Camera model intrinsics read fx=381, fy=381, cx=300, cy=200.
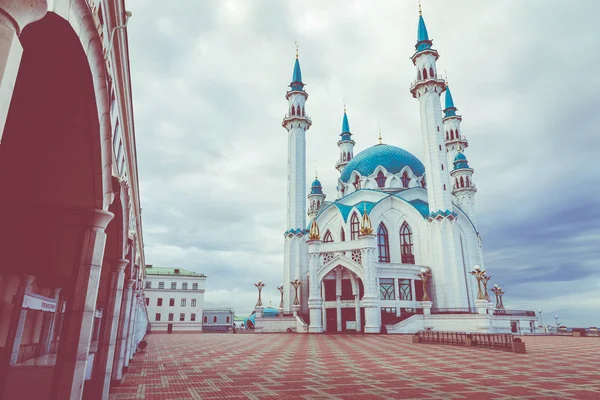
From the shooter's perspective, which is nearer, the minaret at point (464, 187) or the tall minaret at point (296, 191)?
the tall minaret at point (296, 191)

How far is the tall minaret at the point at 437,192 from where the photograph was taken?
42406mm

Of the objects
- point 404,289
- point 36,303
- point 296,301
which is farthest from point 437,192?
point 36,303

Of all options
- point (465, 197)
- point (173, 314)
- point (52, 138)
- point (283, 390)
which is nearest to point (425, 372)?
point (283, 390)

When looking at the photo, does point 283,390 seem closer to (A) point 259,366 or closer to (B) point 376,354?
(A) point 259,366

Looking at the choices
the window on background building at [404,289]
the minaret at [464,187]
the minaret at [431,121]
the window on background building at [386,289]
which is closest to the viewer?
the window on background building at [386,289]

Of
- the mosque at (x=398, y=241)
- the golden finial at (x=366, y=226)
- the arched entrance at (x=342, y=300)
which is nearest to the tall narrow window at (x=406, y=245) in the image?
the mosque at (x=398, y=241)

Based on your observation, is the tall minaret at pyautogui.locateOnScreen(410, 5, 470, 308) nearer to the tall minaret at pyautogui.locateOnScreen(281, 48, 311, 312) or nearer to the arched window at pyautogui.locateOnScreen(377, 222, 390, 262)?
the arched window at pyautogui.locateOnScreen(377, 222, 390, 262)

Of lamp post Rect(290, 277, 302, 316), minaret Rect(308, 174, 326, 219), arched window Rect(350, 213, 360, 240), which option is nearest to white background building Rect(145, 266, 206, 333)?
minaret Rect(308, 174, 326, 219)

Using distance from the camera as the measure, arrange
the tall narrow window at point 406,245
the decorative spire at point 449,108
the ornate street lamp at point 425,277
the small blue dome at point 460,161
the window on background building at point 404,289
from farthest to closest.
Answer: the decorative spire at point 449,108 < the small blue dome at point 460,161 < the tall narrow window at point 406,245 < the window on background building at point 404,289 < the ornate street lamp at point 425,277

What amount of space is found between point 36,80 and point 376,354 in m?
19.6

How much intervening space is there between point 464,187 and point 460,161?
4302mm

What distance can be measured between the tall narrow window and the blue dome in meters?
11.6

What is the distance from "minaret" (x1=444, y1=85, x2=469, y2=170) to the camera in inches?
2409

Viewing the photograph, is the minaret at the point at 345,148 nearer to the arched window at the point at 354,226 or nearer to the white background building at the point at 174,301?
the arched window at the point at 354,226
